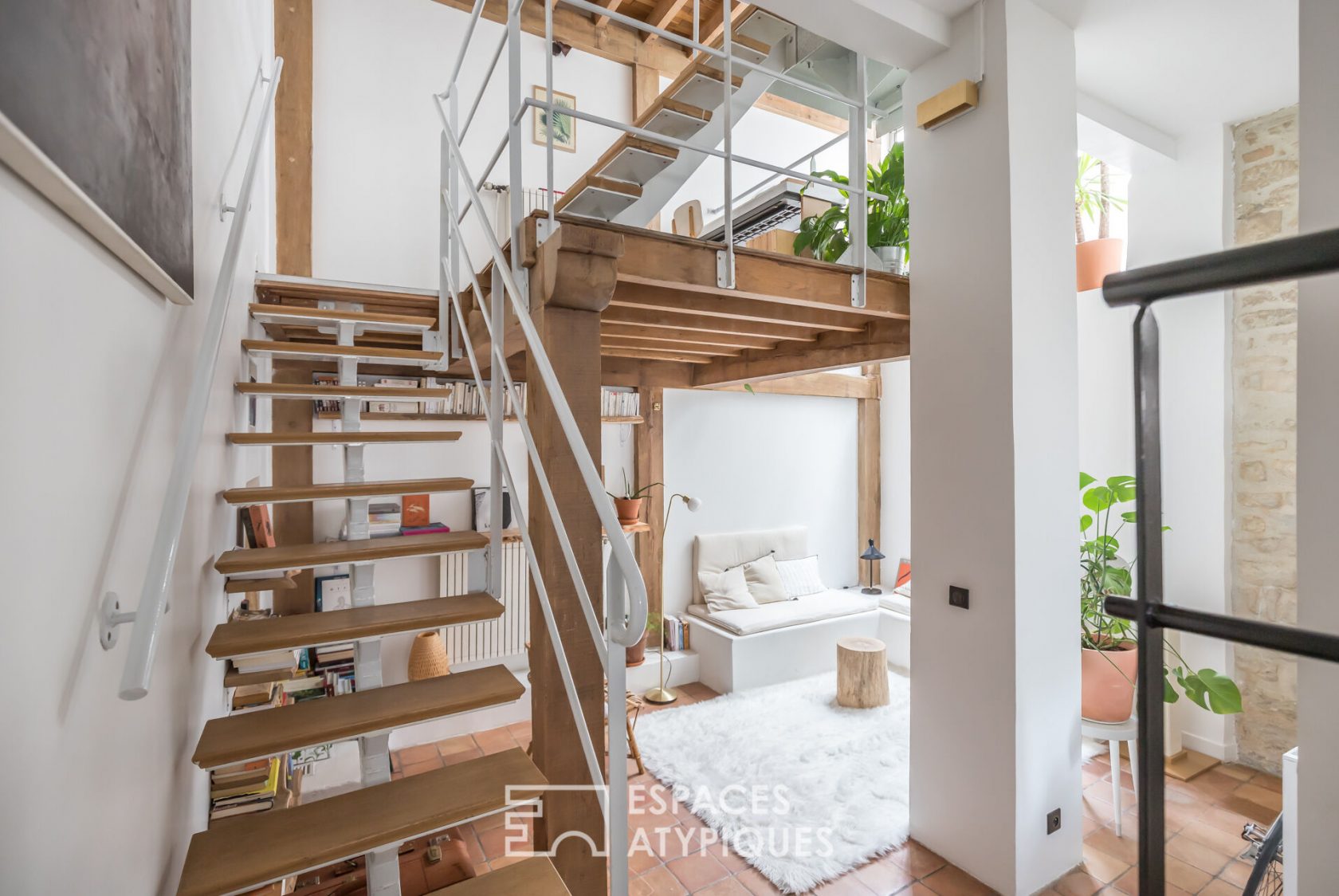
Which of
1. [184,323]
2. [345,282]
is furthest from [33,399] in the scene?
[345,282]

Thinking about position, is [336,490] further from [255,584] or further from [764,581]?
[764,581]

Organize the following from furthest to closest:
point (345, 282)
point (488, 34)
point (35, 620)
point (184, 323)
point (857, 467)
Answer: point (857, 467) < point (488, 34) < point (345, 282) < point (184, 323) < point (35, 620)

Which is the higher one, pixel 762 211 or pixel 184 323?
pixel 762 211

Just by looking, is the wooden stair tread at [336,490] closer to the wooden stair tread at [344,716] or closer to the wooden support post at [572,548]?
the wooden support post at [572,548]

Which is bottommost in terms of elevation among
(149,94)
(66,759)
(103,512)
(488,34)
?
(66,759)

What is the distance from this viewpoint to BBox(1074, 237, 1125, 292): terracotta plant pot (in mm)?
3443

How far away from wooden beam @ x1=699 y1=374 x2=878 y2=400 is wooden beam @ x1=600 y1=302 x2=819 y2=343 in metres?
1.62

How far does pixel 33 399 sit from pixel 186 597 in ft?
3.31

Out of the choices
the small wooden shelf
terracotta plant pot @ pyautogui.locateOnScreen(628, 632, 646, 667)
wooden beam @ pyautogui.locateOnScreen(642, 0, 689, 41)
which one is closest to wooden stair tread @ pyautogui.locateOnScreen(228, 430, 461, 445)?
the small wooden shelf

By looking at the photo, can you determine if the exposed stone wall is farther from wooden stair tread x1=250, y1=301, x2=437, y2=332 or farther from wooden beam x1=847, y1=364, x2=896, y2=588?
wooden stair tread x1=250, y1=301, x2=437, y2=332

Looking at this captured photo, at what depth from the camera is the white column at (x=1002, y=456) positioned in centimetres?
231

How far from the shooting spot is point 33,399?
0.83 m

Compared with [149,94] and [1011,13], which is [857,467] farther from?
[149,94]

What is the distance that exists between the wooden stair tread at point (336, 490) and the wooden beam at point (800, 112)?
497 centimetres
